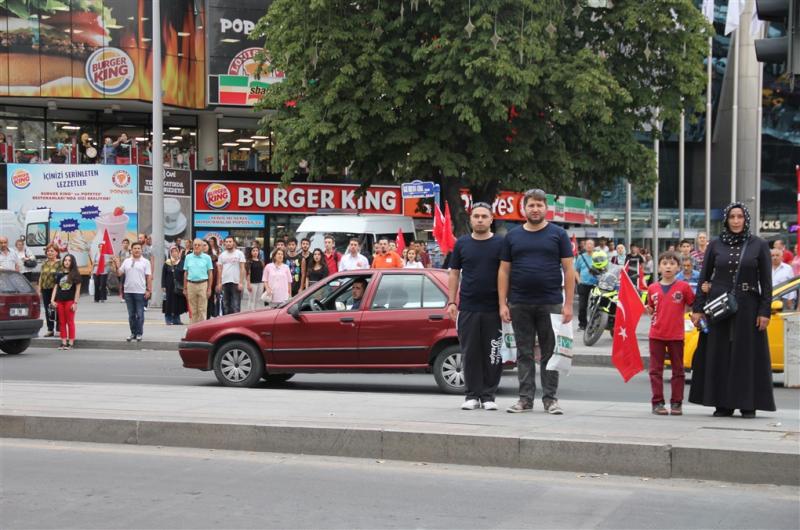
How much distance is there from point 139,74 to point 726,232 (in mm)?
32105

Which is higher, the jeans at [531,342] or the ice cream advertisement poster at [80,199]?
the ice cream advertisement poster at [80,199]

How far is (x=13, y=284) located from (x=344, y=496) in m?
13.2

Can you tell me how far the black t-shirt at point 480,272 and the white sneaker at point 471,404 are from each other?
32.0 inches

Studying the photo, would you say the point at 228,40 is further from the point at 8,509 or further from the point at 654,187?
the point at 8,509

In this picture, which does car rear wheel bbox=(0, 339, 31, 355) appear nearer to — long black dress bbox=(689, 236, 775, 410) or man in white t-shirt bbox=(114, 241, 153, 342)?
man in white t-shirt bbox=(114, 241, 153, 342)

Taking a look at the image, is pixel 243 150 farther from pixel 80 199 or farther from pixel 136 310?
pixel 136 310

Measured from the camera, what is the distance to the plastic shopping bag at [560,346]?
360 inches

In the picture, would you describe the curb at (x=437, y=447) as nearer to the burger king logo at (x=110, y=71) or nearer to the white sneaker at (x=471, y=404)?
the white sneaker at (x=471, y=404)

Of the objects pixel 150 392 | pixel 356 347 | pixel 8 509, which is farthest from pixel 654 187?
pixel 8 509

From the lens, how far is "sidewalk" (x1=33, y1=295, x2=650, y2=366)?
17.1 m

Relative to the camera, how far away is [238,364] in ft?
43.2

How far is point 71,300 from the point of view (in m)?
19.0

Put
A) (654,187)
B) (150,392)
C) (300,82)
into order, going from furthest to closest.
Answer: (654,187) < (300,82) < (150,392)

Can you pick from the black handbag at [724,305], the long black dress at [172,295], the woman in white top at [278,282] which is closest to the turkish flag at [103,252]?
the long black dress at [172,295]
